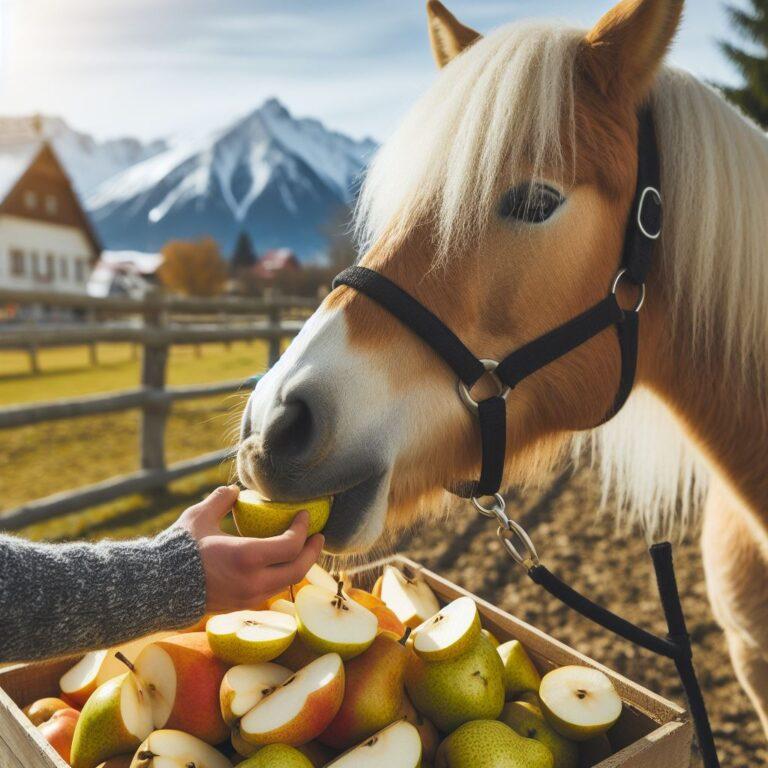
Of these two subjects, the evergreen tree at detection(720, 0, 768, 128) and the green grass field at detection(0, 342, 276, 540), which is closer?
the green grass field at detection(0, 342, 276, 540)

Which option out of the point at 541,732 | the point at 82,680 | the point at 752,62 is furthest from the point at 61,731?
the point at 752,62

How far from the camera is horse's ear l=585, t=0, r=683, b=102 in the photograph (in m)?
1.32

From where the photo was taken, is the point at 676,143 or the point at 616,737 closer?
the point at 616,737

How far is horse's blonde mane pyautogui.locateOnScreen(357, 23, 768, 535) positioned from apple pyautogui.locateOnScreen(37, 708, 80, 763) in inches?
41.9

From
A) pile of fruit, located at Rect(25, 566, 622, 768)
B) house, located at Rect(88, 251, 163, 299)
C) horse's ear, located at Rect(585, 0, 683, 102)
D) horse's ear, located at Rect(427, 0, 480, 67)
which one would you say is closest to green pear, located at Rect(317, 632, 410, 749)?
pile of fruit, located at Rect(25, 566, 622, 768)

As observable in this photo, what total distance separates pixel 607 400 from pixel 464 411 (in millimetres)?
412

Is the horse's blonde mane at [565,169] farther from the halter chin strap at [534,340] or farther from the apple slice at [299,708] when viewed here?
the apple slice at [299,708]

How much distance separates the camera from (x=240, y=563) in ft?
3.38

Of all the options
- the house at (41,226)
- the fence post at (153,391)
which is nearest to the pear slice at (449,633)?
the fence post at (153,391)

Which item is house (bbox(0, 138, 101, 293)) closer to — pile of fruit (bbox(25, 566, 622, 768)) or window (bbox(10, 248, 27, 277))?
window (bbox(10, 248, 27, 277))

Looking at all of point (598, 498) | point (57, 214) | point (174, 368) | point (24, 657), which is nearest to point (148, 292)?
point (598, 498)

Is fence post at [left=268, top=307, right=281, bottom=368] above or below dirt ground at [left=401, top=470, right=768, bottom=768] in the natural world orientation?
above

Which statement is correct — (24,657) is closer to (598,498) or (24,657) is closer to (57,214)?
(598,498)

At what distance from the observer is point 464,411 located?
1352 millimetres
